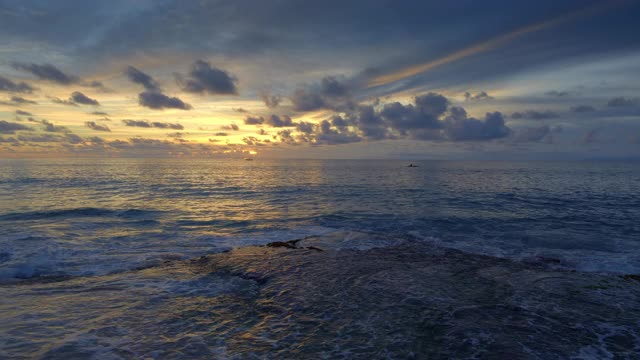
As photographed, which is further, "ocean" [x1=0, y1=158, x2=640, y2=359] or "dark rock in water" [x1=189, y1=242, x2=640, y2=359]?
"ocean" [x1=0, y1=158, x2=640, y2=359]

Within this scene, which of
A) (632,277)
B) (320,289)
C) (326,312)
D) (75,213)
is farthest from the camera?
(75,213)

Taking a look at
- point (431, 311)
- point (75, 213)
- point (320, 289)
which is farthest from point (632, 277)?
point (75, 213)

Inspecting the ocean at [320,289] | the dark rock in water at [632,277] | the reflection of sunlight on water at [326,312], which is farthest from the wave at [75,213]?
the dark rock in water at [632,277]

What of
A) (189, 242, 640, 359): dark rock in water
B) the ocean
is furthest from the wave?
(189, 242, 640, 359): dark rock in water

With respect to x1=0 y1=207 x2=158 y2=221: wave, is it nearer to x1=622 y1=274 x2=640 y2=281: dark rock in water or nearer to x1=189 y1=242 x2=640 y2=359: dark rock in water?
x1=189 y1=242 x2=640 y2=359: dark rock in water

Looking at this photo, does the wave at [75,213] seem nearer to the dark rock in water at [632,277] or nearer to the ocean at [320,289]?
the ocean at [320,289]

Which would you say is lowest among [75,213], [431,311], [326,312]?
[431,311]

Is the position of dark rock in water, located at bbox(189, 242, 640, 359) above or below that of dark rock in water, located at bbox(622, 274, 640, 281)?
above

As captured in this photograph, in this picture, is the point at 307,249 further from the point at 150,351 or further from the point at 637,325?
the point at 637,325

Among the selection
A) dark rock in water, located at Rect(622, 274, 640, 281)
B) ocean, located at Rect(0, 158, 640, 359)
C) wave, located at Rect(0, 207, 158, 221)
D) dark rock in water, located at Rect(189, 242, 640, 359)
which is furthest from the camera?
wave, located at Rect(0, 207, 158, 221)

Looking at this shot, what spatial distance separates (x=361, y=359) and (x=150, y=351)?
5408 mm

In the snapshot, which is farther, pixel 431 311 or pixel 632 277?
pixel 632 277

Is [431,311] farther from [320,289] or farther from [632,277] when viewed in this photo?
[632,277]

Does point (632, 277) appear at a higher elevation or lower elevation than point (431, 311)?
lower
